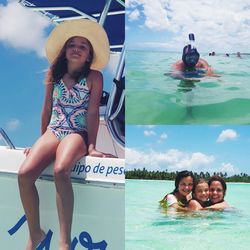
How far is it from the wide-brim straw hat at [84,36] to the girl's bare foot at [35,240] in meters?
0.97

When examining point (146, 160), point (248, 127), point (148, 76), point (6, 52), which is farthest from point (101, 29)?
point (248, 127)

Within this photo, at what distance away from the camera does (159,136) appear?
2902 mm

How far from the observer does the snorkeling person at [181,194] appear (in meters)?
2.87

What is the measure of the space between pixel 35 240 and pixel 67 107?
0.77 metres

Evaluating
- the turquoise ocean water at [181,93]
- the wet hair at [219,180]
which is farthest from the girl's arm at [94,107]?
the wet hair at [219,180]

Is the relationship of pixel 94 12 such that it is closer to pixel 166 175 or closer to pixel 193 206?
pixel 166 175

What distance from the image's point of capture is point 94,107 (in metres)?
2.92

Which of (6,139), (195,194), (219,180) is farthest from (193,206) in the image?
(6,139)

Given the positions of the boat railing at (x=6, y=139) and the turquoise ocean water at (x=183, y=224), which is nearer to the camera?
the turquoise ocean water at (x=183, y=224)

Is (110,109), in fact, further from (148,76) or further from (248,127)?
(248,127)

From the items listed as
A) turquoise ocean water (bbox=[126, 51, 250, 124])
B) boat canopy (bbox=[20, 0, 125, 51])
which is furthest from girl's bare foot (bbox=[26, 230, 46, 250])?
boat canopy (bbox=[20, 0, 125, 51])

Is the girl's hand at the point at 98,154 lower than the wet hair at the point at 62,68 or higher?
lower

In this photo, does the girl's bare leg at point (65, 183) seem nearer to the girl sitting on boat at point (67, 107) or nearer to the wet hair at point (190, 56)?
the girl sitting on boat at point (67, 107)

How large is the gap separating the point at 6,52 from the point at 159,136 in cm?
100
